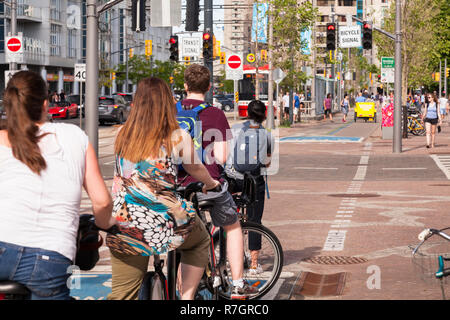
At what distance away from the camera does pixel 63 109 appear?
170ft

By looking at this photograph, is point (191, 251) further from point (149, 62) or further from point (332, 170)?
point (149, 62)

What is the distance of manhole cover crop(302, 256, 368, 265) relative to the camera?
8312mm

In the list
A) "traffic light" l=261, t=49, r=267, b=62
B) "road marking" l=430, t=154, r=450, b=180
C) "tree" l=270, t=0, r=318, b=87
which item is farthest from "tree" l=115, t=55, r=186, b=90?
"road marking" l=430, t=154, r=450, b=180

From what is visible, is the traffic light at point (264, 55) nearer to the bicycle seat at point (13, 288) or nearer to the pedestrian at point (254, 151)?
the pedestrian at point (254, 151)

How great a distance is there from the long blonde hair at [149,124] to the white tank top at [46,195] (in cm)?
88

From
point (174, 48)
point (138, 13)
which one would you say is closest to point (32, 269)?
point (138, 13)

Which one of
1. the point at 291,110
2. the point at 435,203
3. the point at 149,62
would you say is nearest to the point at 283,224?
the point at 435,203

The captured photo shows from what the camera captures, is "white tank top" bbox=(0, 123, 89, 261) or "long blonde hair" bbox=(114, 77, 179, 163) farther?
"long blonde hair" bbox=(114, 77, 179, 163)

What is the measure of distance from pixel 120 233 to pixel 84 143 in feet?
2.95

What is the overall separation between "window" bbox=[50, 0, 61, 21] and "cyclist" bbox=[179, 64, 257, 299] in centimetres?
6893

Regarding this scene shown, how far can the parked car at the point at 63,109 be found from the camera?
51.2 meters

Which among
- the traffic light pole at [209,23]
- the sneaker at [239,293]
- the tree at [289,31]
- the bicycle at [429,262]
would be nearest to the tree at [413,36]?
the tree at [289,31]

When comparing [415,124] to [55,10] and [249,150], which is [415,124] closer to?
[249,150]

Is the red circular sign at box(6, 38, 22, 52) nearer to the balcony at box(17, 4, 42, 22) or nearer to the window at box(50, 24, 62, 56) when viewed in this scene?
the balcony at box(17, 4, 42, 22)
